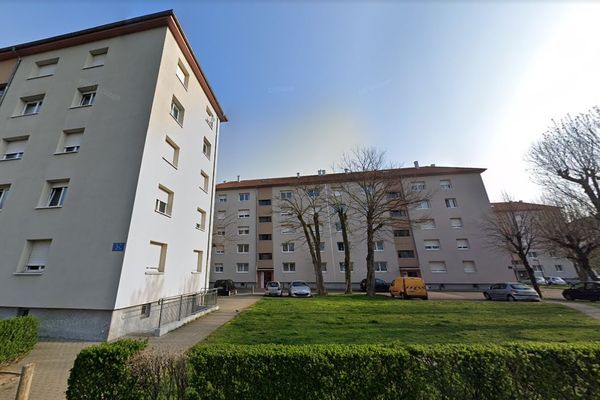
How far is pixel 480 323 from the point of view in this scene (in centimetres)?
1003

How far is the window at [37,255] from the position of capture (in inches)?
366

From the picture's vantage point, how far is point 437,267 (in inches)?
1125

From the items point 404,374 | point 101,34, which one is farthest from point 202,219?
point 404,374

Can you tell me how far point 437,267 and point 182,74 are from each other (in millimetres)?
31842

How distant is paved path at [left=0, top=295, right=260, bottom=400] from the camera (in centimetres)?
473

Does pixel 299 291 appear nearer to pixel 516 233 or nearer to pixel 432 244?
pixel 432 244

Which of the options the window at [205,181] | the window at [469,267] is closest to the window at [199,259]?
the window at [205,181]

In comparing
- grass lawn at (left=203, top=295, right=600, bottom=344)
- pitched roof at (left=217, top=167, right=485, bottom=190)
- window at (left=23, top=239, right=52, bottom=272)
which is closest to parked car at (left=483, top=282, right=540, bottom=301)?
grass lawn at (left=203, top=295, right=600, bottom=344)

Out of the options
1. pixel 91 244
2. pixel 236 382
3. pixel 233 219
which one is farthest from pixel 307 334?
pixel 233 219

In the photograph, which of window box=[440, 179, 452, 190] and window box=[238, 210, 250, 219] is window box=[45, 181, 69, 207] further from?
window box=[440, 179, 452, 190]

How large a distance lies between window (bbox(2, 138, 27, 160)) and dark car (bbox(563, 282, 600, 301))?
1475 inches

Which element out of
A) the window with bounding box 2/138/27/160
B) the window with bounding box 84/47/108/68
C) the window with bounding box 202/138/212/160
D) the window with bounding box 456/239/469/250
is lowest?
the window with bounding box 456/239/469/250

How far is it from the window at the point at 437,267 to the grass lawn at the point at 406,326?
49.2 ft

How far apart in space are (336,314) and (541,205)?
26.2 meters
